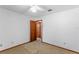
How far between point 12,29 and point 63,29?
2797mm

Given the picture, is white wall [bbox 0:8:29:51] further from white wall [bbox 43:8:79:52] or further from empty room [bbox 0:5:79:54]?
white wall [bbox 43:8:79:52]

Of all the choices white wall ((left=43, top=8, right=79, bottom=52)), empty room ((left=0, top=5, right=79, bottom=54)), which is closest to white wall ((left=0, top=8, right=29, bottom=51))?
empty room ((left=0, top=5, right=79, bottom=54))

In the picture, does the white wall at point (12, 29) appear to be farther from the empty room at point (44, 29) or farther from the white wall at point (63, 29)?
the white wall at point (63, 29)

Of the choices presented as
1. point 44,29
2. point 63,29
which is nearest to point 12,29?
point 44,29

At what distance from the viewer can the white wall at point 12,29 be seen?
3.54 meters

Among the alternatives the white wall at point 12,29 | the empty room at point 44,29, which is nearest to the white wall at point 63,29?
the empty room at point 44,29

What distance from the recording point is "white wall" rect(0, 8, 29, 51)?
354 cm

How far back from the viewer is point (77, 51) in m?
3.38
